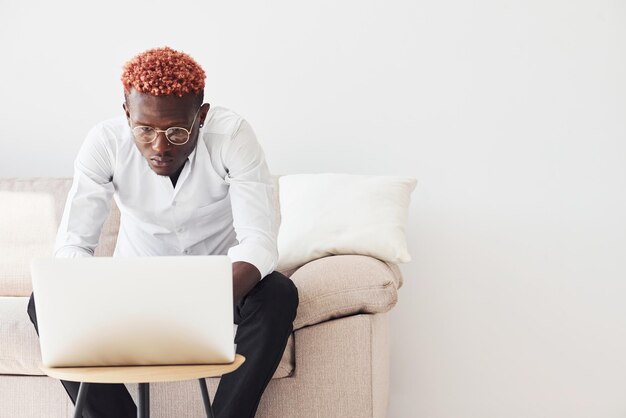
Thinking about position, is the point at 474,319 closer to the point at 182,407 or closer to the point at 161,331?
the point at 182,407

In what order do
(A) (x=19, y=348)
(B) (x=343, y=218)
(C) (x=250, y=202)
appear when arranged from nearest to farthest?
(C) (x=250, y=202) < (A) (x=19, y=348) < (B) (x=343, y=218)

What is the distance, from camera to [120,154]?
2.14 metres

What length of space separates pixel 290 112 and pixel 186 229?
98 cm

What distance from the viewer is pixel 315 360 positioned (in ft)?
6.87

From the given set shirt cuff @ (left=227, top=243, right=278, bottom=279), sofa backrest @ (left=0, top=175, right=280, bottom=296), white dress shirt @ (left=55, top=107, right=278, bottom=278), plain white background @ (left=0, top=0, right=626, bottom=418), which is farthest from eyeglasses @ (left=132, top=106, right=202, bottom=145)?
plain white background @ (left=0, top=0, right=626, bottom=418)

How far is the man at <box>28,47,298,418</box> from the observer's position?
190cm

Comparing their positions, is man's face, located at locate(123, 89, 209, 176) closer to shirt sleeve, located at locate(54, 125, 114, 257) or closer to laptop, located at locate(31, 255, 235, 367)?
shirt sleeve, located at locate(54, 125, 114, 257)

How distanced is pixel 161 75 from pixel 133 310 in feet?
2.11

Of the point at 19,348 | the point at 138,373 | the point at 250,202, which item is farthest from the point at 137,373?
the point at 19,348

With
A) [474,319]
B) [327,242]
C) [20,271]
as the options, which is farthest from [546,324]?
[20,271]

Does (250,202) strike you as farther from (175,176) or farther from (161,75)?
(161,75)

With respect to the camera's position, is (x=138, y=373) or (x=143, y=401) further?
(x=143, y=401)

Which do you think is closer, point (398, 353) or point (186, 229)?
point (186, 229)

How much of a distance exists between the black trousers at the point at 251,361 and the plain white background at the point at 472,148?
1.10 metres
